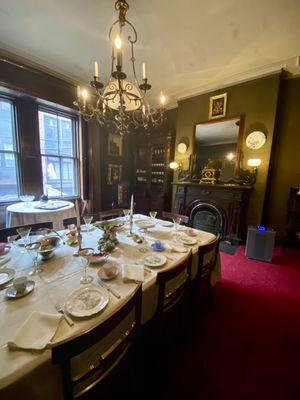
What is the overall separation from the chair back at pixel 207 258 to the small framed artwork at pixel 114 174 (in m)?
3.50

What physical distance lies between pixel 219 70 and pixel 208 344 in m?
3.91

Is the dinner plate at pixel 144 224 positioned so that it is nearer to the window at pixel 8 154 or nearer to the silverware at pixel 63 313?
the silverware at pixel 63 313

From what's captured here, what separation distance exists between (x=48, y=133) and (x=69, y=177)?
1.01 meters

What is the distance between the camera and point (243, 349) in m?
1.44

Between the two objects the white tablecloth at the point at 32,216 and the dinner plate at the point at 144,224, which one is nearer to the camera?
the dinner plate at the point at 144,224

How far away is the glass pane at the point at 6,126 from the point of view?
3092mm

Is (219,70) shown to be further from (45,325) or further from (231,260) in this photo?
(45,325)

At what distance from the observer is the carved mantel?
3.33 meters

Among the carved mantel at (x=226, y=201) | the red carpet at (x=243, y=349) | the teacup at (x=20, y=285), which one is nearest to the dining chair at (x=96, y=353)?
the teacup at (x=20, y=285)

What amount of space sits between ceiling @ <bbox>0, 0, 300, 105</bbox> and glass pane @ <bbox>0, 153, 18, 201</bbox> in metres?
1.72

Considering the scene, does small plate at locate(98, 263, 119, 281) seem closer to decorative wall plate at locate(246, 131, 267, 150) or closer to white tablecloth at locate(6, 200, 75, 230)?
white tablecloth at locate(6, 200, 75, 230)

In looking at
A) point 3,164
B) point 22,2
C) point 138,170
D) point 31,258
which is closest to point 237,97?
point 138,170

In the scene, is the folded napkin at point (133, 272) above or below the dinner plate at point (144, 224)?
below

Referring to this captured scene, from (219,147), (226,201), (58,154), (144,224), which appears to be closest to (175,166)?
(219,147)
